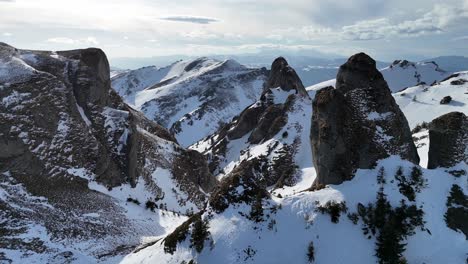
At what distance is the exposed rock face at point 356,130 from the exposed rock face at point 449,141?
260 centimetres

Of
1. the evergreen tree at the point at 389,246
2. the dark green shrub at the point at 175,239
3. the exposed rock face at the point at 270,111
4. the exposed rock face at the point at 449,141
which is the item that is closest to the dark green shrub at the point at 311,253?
the evergreen tree at the point at 389,246

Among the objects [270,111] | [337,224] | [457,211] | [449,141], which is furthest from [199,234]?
[270,111]

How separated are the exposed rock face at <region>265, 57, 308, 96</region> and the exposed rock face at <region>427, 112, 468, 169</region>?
3249 inches

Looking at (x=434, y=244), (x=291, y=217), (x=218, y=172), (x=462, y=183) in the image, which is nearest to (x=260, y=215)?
(x=291, y=217)

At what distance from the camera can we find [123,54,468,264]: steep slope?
107ft

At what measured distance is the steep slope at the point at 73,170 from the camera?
4169 cm

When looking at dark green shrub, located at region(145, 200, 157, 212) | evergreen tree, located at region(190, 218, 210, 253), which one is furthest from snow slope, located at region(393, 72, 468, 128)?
evergreen tree, located at region(190, 218, 210, 253)

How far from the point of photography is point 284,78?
133 meters

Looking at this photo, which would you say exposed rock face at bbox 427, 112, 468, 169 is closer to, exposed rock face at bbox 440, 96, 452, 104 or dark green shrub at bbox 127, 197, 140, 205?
dark green shrub at bbox 127, 197, 140, 205

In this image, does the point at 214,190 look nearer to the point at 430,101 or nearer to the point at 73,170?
the point at 73,170

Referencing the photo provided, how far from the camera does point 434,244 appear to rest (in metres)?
33.4

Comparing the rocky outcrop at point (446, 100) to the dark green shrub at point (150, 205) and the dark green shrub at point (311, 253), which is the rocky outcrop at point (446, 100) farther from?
the dark green shrub at point (311, 253)

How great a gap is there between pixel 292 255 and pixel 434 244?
39.9ft

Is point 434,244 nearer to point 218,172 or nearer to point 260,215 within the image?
point 260,215
